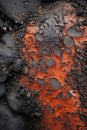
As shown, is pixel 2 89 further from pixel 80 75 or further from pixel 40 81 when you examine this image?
pixel 80 75

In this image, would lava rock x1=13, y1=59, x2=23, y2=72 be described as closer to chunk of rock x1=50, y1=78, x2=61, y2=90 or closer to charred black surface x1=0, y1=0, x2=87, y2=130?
charred black surface x1=0, y1=0, x2=87, y2=130

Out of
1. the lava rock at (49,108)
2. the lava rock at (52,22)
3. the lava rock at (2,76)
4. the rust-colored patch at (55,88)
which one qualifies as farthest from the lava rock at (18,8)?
the lava rock at (49,108)

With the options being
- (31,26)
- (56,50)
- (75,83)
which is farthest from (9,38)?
(75,83)

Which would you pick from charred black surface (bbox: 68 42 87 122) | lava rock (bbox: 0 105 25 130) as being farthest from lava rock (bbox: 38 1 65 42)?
lava rock (bbox: 0 105 25 130)

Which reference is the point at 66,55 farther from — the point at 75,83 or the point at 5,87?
the point at 5,87

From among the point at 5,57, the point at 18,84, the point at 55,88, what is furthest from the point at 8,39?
the point at 55,88

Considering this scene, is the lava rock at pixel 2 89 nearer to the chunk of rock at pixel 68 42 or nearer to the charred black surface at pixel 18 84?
the charred black surface at pixel 18 84
